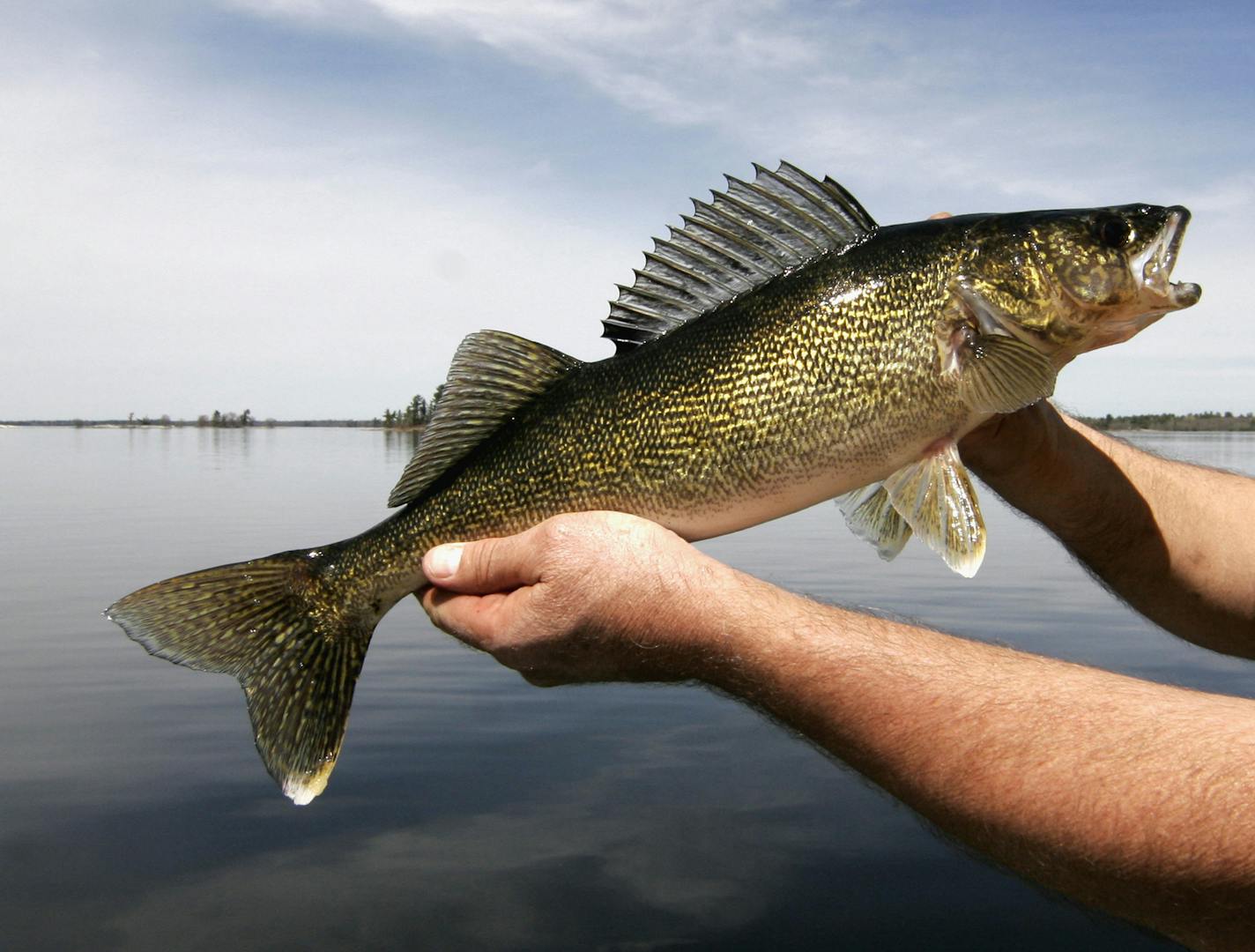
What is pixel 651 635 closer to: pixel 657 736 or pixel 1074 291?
pixel 1074 291

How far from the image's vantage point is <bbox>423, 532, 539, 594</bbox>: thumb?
3260mm

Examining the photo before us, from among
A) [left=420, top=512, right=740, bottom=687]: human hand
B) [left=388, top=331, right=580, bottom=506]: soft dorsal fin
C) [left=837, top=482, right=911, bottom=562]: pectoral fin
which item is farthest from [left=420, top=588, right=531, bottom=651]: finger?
[left=837, top=482, right=911, bottom=562]: pectoral fin

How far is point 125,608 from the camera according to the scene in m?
3.43

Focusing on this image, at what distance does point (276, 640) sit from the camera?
140 inches

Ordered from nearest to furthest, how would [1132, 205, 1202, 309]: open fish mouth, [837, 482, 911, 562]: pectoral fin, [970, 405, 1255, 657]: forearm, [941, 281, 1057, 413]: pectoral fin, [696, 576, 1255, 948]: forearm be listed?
1. [696, 576, 1255, 948]: forearm
2. [941, 281, 1057, 413]: pectoral fin
3. [1132, 205, 1202, 309]: open fish mouth
4. [837, 482, 911, 562]: pectoral fin
5. [970, 405, 1255, 657]: forearm

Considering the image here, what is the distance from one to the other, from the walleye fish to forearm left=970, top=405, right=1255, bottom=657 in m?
0.66

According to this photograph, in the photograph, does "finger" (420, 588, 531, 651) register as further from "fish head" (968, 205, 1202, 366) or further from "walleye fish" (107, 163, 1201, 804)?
"fish head" (968, 205, 1202, 366)

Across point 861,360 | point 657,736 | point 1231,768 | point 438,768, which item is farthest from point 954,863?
point 1231,768

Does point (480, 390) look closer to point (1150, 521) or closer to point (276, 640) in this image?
point (276, 640)

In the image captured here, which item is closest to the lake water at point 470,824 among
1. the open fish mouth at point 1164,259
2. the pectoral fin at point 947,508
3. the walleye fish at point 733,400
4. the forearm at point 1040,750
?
the forearm at point 1040,750

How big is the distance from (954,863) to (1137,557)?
10.6 ft

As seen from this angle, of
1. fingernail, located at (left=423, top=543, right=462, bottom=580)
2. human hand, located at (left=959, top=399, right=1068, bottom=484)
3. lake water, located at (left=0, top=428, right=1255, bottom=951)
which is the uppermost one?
human hand, located at (left=959, top=399, right=1068, bottom=484)

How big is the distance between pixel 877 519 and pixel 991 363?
78 cm

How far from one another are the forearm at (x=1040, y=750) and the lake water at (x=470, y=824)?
0.49 metres
